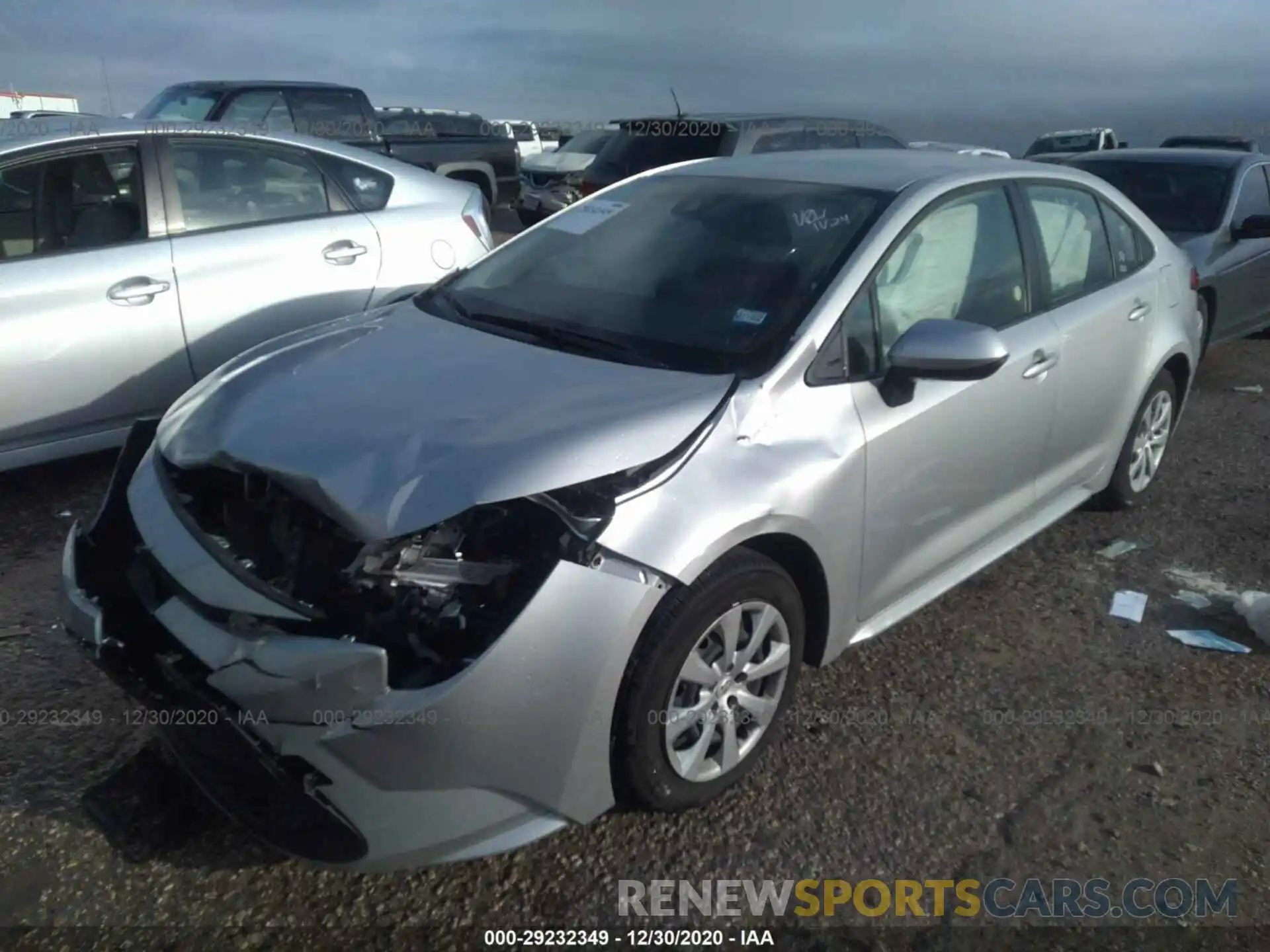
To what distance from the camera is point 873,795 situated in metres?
2.82

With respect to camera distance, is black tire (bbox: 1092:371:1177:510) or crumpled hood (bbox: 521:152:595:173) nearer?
black tire (bbox: 1092:371:1177:510)

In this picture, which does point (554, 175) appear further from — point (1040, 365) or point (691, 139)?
point (1040, 365)

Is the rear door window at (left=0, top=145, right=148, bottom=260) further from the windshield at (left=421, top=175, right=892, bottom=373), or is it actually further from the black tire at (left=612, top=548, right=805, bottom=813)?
the black tire at (left=612, top=548, right=805, bottom=813)

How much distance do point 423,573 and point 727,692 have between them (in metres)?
0.87

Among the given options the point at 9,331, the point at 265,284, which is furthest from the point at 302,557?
the point at 265,284

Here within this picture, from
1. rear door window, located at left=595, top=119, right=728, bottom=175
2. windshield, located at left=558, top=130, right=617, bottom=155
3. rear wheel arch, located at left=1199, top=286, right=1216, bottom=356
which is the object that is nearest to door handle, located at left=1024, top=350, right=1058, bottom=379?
rear wheel arch, located at left=1199, top=286, right=1216, bottom=356

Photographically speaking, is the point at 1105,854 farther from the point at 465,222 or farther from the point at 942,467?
the point at 465,222

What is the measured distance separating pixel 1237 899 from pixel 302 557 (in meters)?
2.42

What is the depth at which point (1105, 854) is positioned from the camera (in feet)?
8.61

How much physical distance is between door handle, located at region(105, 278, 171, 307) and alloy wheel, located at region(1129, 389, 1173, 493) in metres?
4.27

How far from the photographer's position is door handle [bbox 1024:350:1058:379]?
3477 millimetres

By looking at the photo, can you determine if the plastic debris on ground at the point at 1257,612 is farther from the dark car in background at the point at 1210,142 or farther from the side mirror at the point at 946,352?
the dark car in background at the point at 1210,142

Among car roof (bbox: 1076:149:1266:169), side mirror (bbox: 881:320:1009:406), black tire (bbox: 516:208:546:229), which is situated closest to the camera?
side mirror (bbox: 881:320:1009:406)

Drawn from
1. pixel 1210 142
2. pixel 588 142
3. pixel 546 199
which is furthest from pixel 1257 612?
pixel 1210 142
